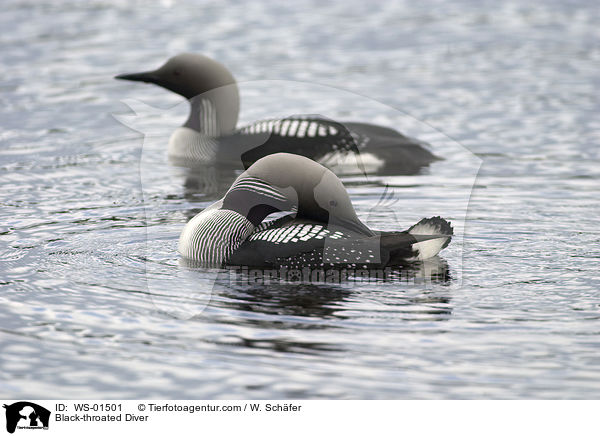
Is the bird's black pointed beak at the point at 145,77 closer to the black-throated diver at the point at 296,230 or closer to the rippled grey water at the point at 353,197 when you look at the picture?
the rippled grey water at the point at 353,197

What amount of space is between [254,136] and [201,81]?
3.17 feet

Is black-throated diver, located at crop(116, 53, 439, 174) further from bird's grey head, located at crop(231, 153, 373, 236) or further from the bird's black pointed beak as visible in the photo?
bird's grey head, located at crop(231, 153, 373, 236)

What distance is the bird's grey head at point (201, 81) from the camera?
29.2 feet

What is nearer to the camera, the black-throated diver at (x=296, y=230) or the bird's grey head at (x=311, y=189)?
the black-throated diver at (x=296, y=230)

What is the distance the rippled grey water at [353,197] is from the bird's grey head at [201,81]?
0.50 m

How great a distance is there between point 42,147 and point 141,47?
3.91 meters

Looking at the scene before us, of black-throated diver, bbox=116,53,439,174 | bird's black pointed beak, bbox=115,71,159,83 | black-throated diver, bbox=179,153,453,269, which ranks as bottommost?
black-throated diver, bbox=179,153,453,269

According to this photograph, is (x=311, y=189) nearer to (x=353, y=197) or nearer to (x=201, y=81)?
(x=353, y=197)

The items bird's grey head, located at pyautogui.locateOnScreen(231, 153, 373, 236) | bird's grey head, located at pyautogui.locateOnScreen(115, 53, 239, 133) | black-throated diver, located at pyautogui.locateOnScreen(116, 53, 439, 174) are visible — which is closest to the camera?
bird's grey head, located at pyautogui.locateOnScreen(231, 153, 373, 236)

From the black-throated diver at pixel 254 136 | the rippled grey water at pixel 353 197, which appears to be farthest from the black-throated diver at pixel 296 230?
the black-throated diver at pixel 254 136

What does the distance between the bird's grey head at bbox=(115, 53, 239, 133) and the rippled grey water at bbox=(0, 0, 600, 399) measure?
495mm

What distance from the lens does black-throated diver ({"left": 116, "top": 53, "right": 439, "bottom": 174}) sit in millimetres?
8227

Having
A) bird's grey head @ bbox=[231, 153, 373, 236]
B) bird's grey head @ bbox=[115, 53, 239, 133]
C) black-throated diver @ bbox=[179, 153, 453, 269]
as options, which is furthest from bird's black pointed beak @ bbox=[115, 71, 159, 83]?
bird's grey head @ bbox=[231, 153, 373, 236]

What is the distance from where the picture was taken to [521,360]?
425cm
